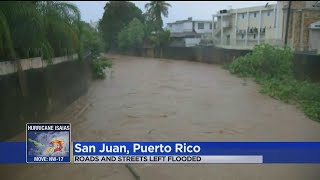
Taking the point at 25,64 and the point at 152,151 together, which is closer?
the point at 152,151

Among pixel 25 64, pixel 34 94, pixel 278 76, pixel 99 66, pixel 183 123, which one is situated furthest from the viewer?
pixel 99 66

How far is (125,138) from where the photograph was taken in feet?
22.8

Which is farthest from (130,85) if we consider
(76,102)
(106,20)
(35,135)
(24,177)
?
(35,135)

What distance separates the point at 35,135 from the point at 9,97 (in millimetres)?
3163

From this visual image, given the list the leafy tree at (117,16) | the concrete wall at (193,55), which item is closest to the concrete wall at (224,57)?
the concrete wall at (193,55)

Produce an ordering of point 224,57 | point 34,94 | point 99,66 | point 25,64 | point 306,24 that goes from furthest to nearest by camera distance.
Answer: point 224,57 → point 99,66 → point 34,94 → point 25,64 → point 306,24

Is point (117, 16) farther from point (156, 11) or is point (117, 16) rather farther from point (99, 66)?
point (99, 66)

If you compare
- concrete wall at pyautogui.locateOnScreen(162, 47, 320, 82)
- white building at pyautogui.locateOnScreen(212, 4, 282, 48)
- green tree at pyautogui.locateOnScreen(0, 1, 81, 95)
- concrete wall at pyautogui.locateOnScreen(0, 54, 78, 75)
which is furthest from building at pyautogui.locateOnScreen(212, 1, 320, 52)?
concrete wall at pyautogui.locateOnScreen(0, 54, 78, 75)

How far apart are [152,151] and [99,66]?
14610 mm

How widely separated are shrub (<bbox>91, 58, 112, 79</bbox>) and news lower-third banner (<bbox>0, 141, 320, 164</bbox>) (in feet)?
45.6

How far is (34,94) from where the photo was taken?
741 cm

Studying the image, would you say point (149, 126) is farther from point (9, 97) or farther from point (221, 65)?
point (221, 65)

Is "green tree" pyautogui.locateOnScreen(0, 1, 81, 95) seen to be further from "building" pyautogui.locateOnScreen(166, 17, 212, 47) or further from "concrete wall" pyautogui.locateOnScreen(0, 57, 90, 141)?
"building" pyautogui.locateOnScreen(166, 17, 212, 47)

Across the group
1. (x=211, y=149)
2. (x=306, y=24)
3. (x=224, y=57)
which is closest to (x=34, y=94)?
(x=211, y=149)
